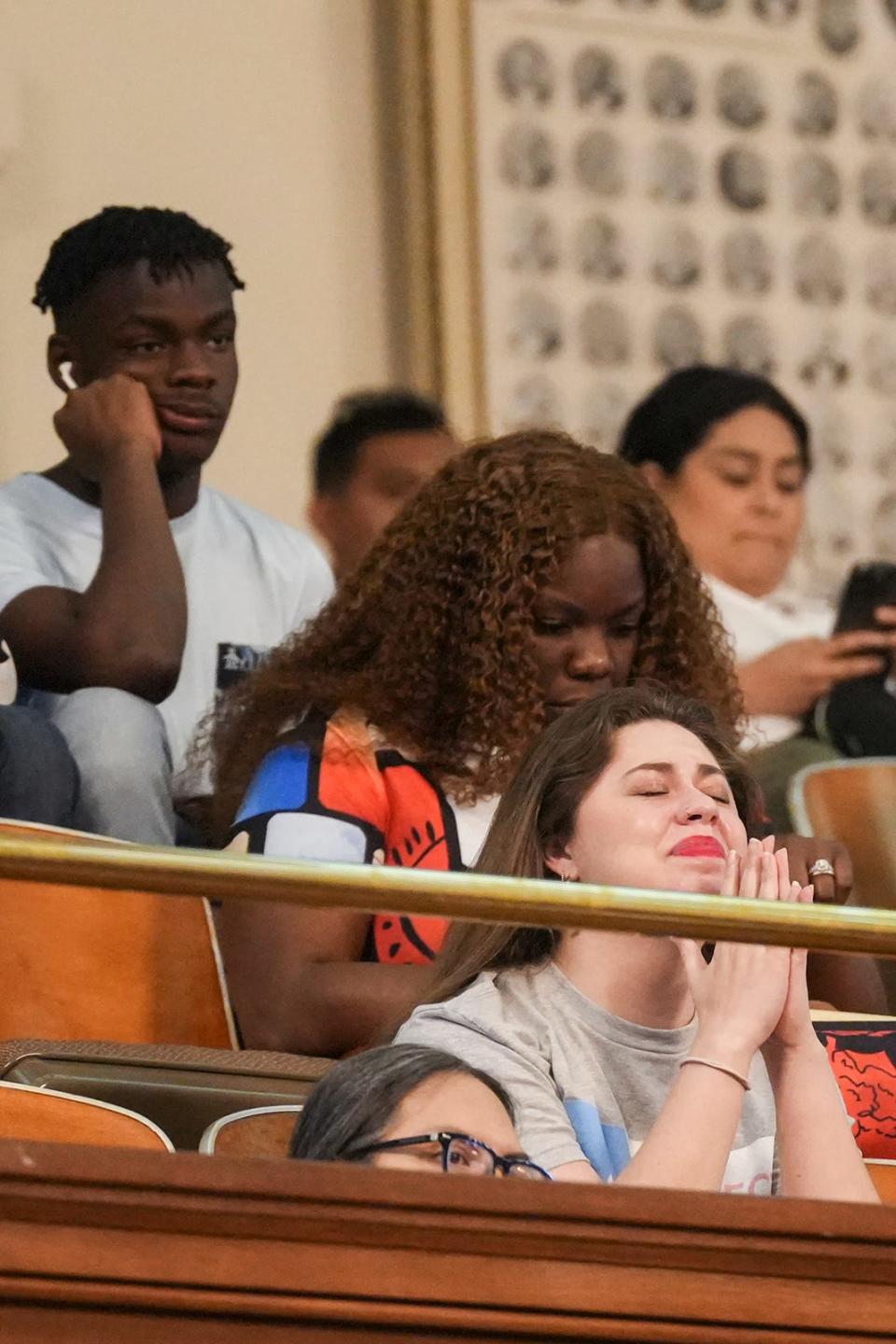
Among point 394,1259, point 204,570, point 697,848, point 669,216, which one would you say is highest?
point 669,216

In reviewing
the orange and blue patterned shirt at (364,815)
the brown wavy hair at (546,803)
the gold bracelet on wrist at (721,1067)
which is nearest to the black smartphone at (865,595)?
the orange and blue patterned shirt at (364,815)

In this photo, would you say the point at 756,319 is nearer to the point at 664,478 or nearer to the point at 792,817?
the point at 664,478

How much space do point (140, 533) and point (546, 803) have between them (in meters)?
0.98

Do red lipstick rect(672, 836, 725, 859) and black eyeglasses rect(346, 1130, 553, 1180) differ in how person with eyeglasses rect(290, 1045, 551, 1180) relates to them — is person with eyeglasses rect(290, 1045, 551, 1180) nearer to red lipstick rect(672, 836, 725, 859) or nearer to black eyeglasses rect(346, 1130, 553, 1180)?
black eyeglasses rect(346, 1130, 553, 1180)

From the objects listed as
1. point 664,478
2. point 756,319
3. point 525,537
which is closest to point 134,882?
point 525,537

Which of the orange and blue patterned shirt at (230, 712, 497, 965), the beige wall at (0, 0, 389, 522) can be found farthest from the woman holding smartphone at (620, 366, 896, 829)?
the orange and blue patterned shirt at (230, 712, 497, 965)

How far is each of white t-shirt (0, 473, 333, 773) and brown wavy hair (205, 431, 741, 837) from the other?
7.0 inches

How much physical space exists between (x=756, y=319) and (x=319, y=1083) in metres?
1.99

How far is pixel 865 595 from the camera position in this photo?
3125 mm

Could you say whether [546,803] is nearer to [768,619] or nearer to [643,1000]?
[643,1000]

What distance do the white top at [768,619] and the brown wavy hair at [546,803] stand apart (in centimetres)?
104

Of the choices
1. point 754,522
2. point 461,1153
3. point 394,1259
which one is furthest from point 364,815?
point 754,522

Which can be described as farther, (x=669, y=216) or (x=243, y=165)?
(x=669, y=216)

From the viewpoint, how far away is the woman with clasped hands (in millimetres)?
1562
